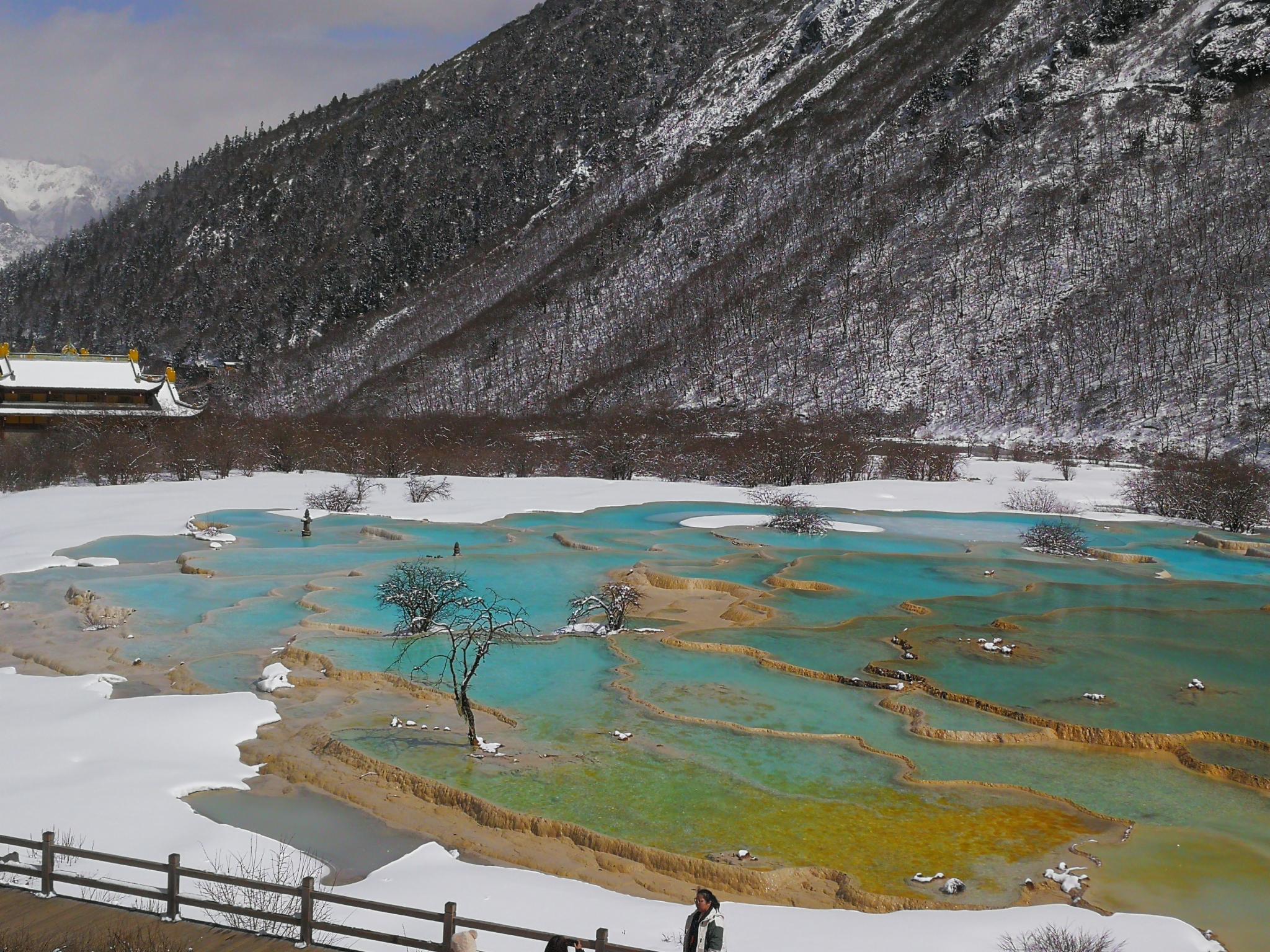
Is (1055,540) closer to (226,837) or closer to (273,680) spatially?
(273,680)

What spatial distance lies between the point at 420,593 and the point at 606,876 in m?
9.92

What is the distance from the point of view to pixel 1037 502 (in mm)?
35938

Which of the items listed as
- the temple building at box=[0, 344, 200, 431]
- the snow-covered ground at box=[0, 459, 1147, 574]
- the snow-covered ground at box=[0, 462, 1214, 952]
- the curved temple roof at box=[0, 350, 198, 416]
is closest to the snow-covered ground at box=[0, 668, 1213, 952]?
the snow-covered ground at box=[0, 462, 1214, 952]

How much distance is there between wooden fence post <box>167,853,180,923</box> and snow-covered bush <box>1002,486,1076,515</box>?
33.1 m

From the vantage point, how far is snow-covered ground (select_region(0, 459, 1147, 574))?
101 feet

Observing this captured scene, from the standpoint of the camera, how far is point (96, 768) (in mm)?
11203

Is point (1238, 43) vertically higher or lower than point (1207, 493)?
higher

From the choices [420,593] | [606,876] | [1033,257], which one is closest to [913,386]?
[1033,257]

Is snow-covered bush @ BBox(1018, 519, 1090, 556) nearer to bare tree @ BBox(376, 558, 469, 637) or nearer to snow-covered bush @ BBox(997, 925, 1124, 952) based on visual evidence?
bare tree @ BBox(376, 558, 469, 637)

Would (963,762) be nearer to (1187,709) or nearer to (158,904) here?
(1187,709)

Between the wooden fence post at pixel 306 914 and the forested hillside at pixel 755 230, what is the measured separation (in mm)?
53356

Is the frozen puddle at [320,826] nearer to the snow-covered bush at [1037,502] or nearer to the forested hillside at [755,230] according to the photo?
the snow-covered bush at [1037,502]

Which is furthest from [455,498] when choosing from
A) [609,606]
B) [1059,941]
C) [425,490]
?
[1059,941]

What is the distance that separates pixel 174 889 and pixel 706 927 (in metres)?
Result: 4.09
